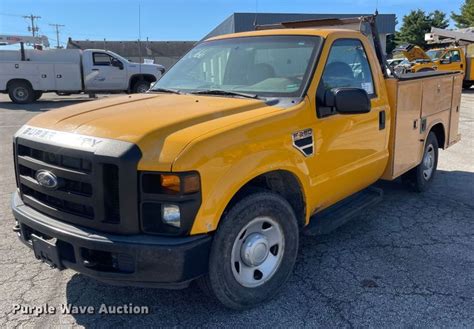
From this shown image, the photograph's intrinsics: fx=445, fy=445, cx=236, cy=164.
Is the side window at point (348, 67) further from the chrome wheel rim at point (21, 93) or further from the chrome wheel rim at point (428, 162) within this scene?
the chrome wheel rim at point (21, 93)

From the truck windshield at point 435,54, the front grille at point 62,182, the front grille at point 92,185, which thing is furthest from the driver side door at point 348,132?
the truck windshield at point 435,54

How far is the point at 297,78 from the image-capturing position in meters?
3.63

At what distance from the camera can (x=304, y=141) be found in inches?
133

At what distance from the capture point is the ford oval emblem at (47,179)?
9.34ft

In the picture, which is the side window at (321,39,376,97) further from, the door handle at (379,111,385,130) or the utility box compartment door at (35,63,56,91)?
the utility box compartment door at (35,63,56,91)

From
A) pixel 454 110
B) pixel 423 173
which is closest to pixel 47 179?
pixel 423 173

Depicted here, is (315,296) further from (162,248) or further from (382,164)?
(382,164)

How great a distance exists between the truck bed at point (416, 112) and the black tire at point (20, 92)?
1796 centimetres

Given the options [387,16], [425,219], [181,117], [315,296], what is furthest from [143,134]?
[387,16]

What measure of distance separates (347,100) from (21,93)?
1916cm

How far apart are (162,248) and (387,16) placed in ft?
103

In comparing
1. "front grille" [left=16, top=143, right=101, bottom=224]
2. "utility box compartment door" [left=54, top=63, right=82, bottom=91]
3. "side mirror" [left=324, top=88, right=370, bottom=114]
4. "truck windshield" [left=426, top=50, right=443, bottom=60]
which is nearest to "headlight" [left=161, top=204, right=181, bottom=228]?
"front grille" [left=16, top=143, right=101, bottom=224]

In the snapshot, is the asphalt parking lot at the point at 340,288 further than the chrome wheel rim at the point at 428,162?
No

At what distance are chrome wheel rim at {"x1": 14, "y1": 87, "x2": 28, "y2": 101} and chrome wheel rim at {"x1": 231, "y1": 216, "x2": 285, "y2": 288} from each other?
19033 mm
